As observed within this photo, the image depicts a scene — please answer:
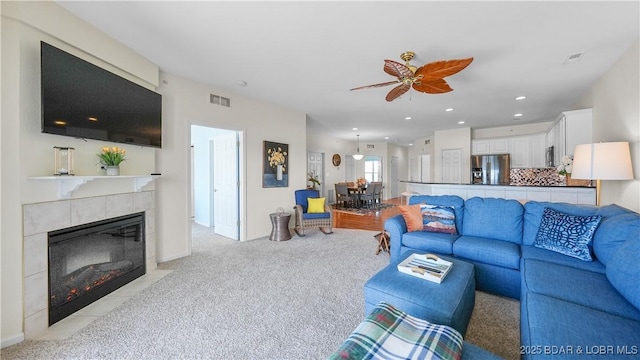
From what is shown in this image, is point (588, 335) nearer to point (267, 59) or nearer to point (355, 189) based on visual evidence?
point (267, 59)

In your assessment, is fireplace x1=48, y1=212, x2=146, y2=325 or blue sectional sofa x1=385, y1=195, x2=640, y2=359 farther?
fireplace x1=48, y1=212, x2=146, y2=325

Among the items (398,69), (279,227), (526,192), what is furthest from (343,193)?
(398,69)

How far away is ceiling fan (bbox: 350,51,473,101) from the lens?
2.21m

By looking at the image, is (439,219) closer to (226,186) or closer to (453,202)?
(453,202)

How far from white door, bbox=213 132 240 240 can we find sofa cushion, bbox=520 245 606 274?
160 inches

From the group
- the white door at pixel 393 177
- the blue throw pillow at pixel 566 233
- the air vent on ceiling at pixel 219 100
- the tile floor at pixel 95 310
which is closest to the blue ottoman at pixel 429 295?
the blue throw pillow at pixel 566 233

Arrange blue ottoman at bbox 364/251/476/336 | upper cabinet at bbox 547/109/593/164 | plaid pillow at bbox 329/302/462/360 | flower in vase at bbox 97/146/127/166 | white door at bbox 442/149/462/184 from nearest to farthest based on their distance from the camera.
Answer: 1. plaid pillow at bbox 329/302/462/360
2. blue ottoman at bbox 364/251/476/336
3. flower in vase at bbox 97/146/127/166
4. upper cabinet at bbox 547/109/593/164
5. white door at bbox 442/149/462/184

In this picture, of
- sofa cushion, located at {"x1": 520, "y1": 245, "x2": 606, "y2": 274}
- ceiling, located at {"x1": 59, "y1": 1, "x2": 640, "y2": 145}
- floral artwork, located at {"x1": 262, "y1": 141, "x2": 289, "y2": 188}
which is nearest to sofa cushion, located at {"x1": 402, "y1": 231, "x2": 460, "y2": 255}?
sofa cushion, located at {"x1": 520, "y1": 245, "x2": 606, "y2": 274}

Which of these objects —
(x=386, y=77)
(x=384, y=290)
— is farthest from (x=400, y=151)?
(x=384, y=290)

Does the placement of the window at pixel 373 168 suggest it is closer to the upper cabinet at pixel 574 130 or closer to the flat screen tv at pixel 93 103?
the upper cabinet at pixel 574 130

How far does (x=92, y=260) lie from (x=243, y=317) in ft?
5.59

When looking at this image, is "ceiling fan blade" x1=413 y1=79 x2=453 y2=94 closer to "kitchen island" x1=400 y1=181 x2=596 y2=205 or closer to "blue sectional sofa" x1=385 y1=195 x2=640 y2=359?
"blue sectional sofa" x1=385 y1=195 x2=640 y2=359

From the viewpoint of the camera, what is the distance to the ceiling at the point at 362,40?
1965 mm

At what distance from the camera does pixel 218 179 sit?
477cm
